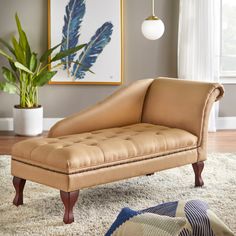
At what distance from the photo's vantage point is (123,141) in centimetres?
405

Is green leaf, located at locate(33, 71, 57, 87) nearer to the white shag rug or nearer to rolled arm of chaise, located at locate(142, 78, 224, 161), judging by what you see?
the white shag rug

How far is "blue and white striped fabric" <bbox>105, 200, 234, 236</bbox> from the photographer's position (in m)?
2.48

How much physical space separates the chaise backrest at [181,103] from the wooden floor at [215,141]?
1228 millimetres

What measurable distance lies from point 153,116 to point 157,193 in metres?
0.65

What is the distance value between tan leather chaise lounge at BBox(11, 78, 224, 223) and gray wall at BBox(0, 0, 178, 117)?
1.92 meters

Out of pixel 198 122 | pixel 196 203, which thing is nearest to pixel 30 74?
pixel 198 122

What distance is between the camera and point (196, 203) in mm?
2781

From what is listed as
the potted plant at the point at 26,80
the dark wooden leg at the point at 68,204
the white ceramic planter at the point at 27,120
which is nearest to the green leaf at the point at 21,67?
the potted plant at the point at 26,80

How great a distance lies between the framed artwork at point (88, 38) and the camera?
660 centimetres

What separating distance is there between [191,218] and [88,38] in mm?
4254

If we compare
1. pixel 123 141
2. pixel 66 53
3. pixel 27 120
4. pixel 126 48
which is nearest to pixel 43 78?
pixel 66 53

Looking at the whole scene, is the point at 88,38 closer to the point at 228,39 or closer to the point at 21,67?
the point at 21,67

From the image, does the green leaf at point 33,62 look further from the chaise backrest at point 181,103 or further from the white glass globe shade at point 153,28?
the chaise backrest at point 181,103

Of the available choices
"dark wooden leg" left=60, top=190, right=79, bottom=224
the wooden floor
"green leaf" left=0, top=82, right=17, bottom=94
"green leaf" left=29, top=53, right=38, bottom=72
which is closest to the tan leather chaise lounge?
"dark wooden leg" left=60, top=190, right=79, bottom=224
